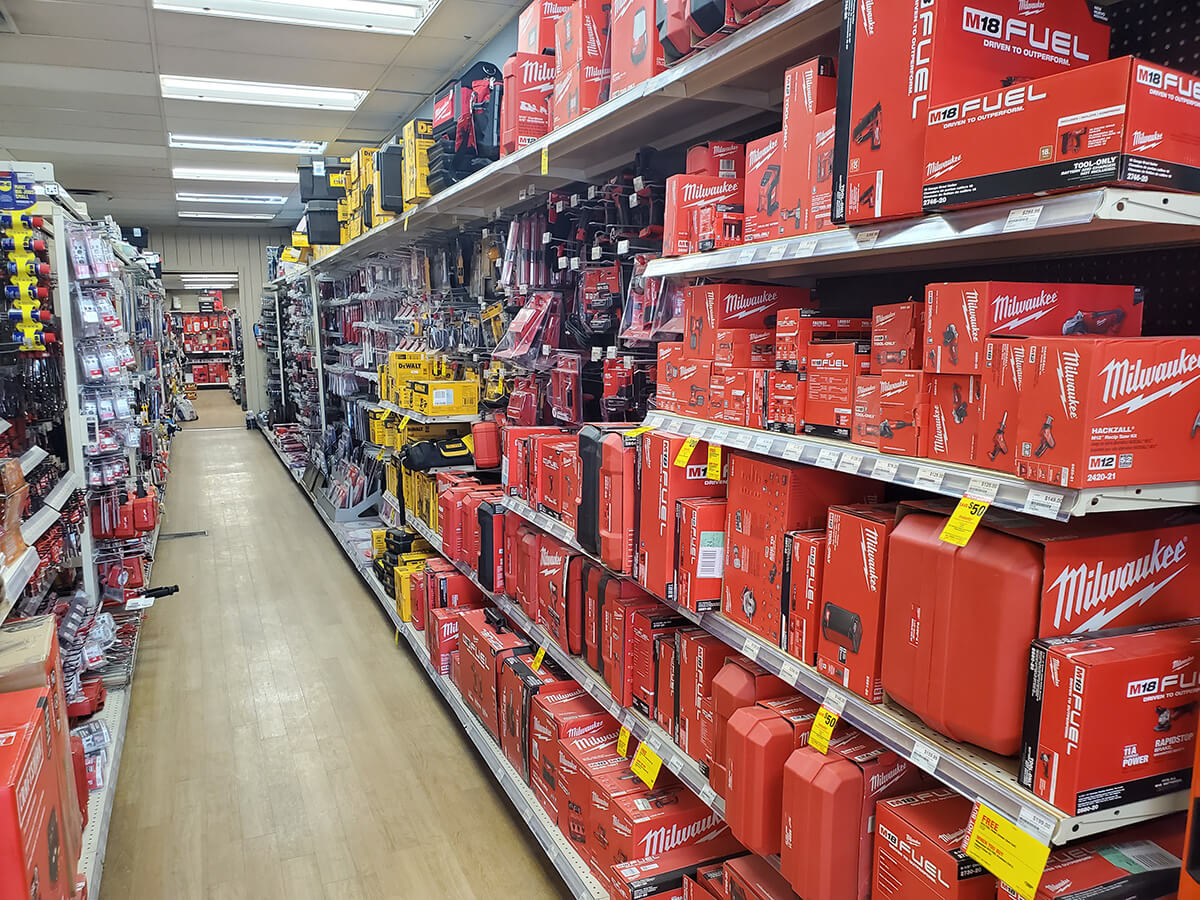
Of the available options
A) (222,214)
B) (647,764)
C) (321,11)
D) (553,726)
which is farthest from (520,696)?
(222,214)

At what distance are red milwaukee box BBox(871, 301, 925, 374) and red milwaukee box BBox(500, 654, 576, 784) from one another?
70.2 inches

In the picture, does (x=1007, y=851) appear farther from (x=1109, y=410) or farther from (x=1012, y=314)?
(x=1012, y=314)

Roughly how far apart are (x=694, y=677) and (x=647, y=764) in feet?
1.17

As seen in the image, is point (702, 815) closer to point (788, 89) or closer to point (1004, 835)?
point (1004, 835)

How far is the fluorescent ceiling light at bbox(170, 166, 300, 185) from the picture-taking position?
31.8 feet

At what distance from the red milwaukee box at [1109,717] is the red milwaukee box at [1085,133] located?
0.63m

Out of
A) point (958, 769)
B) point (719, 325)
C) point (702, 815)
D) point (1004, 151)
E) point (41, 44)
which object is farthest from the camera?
point (41, 44)

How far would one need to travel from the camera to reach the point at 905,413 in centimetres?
142

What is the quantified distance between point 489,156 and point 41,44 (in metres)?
3.56

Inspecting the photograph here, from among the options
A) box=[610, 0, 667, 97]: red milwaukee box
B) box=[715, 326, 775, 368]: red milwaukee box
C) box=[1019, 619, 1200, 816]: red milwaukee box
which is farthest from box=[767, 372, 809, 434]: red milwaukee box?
box=[610, 0, 667, 97]: red milwaukee box

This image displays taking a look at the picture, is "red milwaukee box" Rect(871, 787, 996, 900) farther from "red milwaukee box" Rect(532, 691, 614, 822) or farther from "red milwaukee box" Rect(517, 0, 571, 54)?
"red milwaukee box" Rect(517, 0, 571, 54)

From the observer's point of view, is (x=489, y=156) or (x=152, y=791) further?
(x=489, y=156)

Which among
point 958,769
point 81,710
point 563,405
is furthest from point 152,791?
point 958,769

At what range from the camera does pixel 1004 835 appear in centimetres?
120
